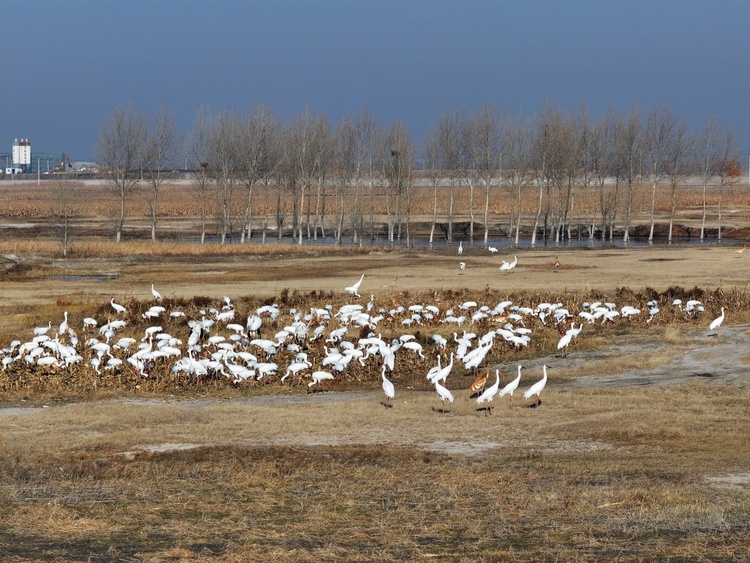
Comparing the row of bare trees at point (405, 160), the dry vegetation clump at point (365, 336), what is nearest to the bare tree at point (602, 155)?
the row of bare trees at point (405, 160)

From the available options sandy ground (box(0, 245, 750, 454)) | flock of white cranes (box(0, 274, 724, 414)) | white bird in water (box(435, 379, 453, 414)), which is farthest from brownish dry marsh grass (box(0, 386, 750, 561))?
flock of white cranes (box(0, 274, 724, 414))

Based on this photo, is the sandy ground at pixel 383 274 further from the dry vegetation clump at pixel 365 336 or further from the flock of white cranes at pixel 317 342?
the flock of white cranes at pixel 317 342

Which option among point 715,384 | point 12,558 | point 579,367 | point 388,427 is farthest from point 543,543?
point 579,367

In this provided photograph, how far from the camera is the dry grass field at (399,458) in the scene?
31.5 feet

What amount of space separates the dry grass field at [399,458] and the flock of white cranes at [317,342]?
214 mm

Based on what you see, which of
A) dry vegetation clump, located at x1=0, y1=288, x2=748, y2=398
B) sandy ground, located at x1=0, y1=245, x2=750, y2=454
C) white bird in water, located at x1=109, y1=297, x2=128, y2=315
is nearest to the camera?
sandy ground, located at x1=0, y1=245, x2=750, y2=454

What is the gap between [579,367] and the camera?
22109 mm

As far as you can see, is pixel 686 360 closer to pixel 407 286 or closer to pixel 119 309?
pixel 119 309

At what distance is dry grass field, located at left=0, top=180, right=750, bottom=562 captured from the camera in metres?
9.59

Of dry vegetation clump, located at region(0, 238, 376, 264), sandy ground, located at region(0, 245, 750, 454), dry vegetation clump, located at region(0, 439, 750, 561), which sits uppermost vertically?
dry vegetation clump, located at region(0, 439, 750, 561)

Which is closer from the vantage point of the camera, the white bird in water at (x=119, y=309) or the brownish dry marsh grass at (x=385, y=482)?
the brownish dry marsh grass at (x=385, y=482)

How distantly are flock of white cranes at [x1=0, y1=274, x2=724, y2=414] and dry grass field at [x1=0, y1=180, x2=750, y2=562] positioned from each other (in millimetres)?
214

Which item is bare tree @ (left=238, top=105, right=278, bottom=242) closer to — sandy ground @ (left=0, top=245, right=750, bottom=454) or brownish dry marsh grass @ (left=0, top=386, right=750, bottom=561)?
sandy ground @ (left=0, top=245, right=750, bottom=454)

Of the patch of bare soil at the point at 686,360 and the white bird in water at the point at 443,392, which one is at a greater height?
the white bird in water at the point at 443,392
